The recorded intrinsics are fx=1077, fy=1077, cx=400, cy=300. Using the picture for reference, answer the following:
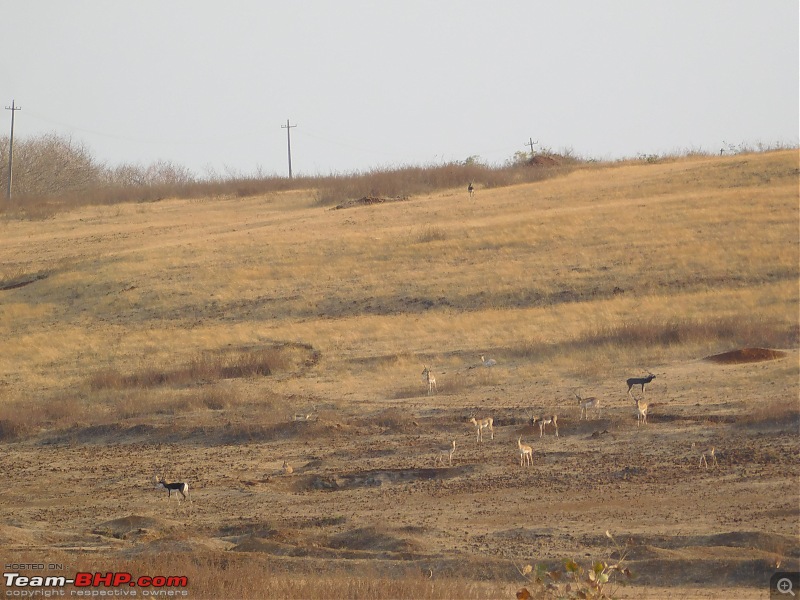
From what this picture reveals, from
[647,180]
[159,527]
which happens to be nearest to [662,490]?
[159,527]

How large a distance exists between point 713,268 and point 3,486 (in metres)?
25.1

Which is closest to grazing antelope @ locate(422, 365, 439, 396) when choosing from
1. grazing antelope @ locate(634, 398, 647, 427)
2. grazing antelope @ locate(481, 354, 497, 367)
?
grazing antelope @ locate(481, 354, 497, 367)

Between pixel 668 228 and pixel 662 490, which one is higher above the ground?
pixel 668 228

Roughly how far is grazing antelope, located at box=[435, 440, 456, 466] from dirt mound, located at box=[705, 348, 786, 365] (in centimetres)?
827

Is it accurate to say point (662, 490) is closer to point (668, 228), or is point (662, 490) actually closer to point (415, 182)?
point (668, 228)

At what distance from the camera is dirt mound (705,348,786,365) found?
2442 centimetres

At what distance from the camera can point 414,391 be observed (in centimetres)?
2536

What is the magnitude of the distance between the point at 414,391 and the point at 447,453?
649cm

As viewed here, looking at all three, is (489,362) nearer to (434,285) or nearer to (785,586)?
(434,285)

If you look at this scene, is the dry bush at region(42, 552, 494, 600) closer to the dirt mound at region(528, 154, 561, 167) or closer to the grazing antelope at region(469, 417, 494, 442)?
the grazing antelope at region(469, 417, 494, 442)

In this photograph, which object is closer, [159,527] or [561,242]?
[159,527]

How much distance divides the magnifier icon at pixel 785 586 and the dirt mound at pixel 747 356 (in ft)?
47.1

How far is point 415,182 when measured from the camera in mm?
65000

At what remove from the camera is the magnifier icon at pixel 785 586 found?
1025cm
